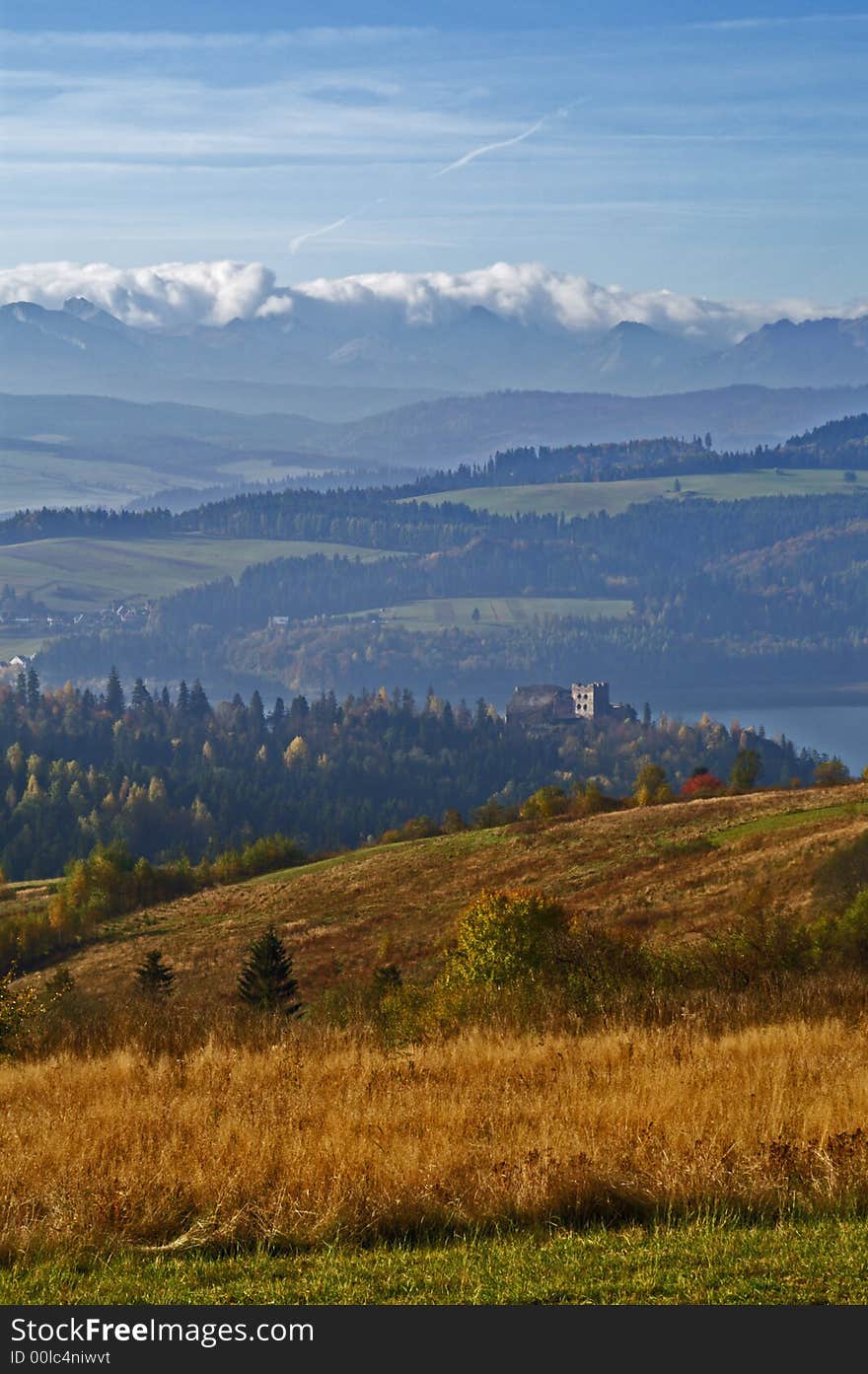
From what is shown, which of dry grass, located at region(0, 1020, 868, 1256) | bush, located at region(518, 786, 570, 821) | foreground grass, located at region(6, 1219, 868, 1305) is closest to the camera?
foreground grass, located at region(6, 1219, 868, 1305)

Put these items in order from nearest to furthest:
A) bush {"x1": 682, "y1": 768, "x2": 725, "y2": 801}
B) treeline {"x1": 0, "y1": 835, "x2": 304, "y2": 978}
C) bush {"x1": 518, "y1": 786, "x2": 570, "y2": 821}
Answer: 1. treeline {"x1": 0, "y1": 835, "x2": 304, "y2": 978}
2. bush {"x1": 518, "y1": 786, "x2": 570, "y2": 821}
3. bush {"x1": 682, "y1": 768, "x2": 725, "y2": 801}

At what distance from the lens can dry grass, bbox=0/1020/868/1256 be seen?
1080cm

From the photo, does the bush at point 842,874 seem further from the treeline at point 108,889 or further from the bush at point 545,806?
the treeline at point 108,889

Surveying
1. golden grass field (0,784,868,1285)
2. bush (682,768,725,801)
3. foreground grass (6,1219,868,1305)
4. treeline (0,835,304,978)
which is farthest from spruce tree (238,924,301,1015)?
bush (682,768,725,801)

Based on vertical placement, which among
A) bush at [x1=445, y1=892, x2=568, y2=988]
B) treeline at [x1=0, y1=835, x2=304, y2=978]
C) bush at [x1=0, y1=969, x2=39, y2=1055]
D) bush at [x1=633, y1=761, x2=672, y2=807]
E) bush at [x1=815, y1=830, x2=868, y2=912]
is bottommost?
treeline at [x1=0, y1=835, x2=304, y2=978]

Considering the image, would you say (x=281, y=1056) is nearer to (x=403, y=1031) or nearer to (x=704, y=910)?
(x=403, y=1031)

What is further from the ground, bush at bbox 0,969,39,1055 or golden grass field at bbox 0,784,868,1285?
golden grass field at bbox 0,784,868,1285

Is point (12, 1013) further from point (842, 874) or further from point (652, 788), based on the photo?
point (652, 788)

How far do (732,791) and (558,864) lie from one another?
105 ft

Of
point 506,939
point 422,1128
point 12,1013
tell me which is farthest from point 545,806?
point 422,1128

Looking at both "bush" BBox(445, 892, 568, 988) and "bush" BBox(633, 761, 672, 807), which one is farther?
"bush" BBox(633, 761, 672, 807)

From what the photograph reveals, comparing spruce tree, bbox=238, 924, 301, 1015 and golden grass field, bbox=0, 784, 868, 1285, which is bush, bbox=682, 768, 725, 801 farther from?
golden grass field, bbox=0, 784, 868, 1285

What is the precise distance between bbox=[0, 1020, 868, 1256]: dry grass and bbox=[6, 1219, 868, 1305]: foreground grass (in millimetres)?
409

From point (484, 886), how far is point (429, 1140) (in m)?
71.5
